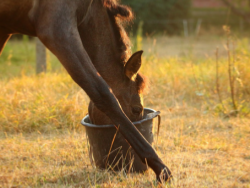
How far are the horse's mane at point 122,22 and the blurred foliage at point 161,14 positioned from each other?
15.0 metres

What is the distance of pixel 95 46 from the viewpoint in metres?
2.59

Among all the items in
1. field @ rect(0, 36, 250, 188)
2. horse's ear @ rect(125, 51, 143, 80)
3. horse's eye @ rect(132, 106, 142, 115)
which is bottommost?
field @ rect(0, 36, 250, 188)

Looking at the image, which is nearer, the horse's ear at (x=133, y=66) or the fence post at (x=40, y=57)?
the horse's ear at (x=133, y=66)

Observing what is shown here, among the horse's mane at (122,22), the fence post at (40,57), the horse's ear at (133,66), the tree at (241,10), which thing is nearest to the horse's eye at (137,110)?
the horse's mane at (122,22)

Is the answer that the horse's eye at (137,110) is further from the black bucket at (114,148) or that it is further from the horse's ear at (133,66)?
the horse's ear at (133,66)

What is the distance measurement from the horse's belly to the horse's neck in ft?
1.42

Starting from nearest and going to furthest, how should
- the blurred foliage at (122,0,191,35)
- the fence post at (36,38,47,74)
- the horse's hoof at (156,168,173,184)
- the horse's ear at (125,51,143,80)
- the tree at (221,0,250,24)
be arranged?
1. the horse's hoof at (156,168,173,184)
2. the horse's ear at (125,51,143,80)
3. the fence post at (36,38,47,74)
4. the blurred foliage at (122,0,191,35)
5. the tree at (221,0,250,24)

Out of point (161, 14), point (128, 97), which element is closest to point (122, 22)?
point (128, 97)

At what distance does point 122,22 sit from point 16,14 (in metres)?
0.88

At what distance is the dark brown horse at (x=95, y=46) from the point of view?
7.06 ft

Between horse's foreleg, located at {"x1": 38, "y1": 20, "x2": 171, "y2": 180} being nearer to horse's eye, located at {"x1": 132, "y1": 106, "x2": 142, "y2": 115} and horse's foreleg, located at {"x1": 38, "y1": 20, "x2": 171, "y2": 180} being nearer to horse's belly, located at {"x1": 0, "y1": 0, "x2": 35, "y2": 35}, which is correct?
horse's belly, located at {"x1": 0, "y1": 0, "x2": 35, "y2": 35}

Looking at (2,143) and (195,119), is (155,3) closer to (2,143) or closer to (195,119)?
(195,119)

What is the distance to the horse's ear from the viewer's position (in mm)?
2483

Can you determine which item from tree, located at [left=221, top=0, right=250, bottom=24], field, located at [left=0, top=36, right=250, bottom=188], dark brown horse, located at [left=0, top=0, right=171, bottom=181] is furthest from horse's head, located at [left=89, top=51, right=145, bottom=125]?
tree, located at [left=221, top=0, right=250, bottom=24]
